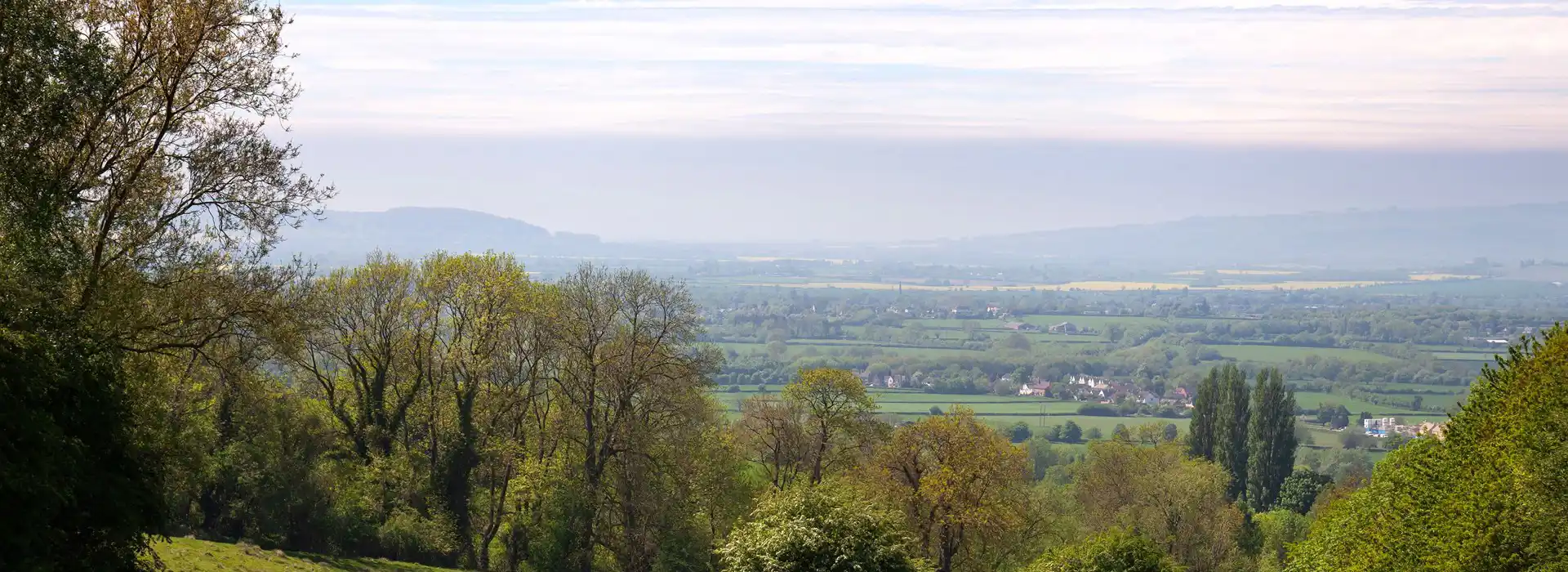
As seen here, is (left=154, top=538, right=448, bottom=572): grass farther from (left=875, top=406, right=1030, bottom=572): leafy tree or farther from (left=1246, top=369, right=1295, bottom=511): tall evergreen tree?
(left=1246, top=369, right=1295, bottom=511): tall evergreen tree

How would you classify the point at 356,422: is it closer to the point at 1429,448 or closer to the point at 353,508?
the point at 353,508

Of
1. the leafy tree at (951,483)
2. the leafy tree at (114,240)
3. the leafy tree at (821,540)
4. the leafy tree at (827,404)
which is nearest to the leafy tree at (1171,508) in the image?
the leafy tree at (951,483)

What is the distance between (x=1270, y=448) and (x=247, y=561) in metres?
69.4

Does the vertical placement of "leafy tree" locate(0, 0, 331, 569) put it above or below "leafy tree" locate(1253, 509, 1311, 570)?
above

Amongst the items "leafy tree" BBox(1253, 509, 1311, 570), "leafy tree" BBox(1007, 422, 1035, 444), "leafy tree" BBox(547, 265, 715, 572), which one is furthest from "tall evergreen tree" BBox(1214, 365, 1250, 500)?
"leafy tree" BBox(547, 265, 715, 572)

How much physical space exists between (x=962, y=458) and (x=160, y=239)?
89.8 ft

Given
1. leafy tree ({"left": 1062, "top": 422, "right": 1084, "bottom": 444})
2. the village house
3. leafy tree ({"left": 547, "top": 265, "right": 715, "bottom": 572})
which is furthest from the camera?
the village house

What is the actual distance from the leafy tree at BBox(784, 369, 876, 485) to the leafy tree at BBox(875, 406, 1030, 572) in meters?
1.73

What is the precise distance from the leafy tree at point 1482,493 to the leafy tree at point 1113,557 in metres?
4.62

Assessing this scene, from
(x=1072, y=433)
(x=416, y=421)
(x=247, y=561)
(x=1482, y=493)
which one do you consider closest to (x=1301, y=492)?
(x=1072, y=433)

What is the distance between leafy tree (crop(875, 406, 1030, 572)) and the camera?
39375mm

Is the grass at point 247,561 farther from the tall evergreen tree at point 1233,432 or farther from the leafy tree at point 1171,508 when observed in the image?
the tall evergreen tree at point 1233,432

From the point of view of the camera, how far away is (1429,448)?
31.1 m

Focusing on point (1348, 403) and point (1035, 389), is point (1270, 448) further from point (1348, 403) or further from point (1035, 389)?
point (1348, 403)
